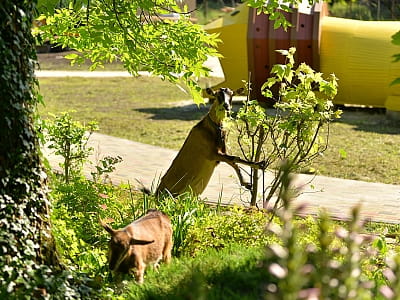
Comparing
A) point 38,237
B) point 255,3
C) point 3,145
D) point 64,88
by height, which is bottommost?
point 64,88

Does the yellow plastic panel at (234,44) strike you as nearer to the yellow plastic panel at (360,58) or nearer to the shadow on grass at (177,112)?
the shadow on grass at (177,112)

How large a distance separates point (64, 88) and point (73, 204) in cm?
1516

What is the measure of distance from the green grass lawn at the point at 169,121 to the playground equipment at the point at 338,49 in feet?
1.82

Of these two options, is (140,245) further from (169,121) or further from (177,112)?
(177,112)

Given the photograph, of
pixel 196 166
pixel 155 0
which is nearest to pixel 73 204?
pixel 196 166

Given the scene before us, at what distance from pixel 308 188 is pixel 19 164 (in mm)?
5902

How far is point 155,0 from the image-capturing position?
751 cm

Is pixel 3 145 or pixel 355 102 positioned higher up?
pixel 3 145

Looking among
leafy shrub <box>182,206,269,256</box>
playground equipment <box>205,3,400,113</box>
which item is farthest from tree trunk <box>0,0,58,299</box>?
playground equipment <box>205,3,400,113</box>

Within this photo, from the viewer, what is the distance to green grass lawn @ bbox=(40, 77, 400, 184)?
1152 centimetres

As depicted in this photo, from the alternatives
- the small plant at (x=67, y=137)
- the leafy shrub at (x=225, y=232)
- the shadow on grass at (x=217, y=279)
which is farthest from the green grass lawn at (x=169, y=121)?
the shadow on grass at (x=217, y=279)

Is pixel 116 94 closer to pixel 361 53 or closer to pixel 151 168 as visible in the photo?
pixel 361 53

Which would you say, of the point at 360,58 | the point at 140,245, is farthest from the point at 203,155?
the point at 360,58

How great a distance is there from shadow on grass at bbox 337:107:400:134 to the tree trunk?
10.5m
